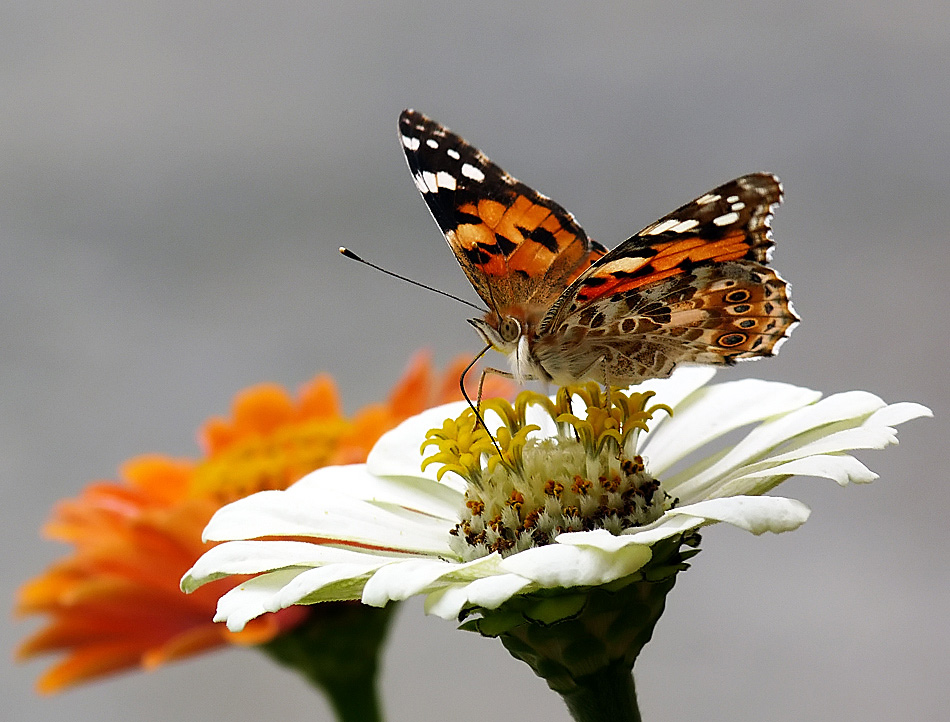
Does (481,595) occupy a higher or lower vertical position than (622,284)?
lower

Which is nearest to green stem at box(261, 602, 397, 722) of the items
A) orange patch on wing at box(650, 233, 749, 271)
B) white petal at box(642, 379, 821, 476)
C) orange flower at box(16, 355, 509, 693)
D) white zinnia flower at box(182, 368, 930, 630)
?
orange flower at box(16, 355, 509, 693)

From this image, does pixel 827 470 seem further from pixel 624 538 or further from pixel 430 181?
pixel 430 181

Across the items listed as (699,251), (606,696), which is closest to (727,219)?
(699,251)

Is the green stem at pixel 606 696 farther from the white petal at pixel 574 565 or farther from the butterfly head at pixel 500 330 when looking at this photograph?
the butterfly head at pixel 500 330

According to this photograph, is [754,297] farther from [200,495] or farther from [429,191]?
[200,495]

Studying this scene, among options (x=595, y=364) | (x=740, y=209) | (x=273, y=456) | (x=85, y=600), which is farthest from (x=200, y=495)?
(x=740, y=209)

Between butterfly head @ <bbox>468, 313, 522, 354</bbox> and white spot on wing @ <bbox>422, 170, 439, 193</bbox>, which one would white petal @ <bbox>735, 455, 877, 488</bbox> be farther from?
white spot on wing @ <bbox>422, 170, 439, 193</bbox>
